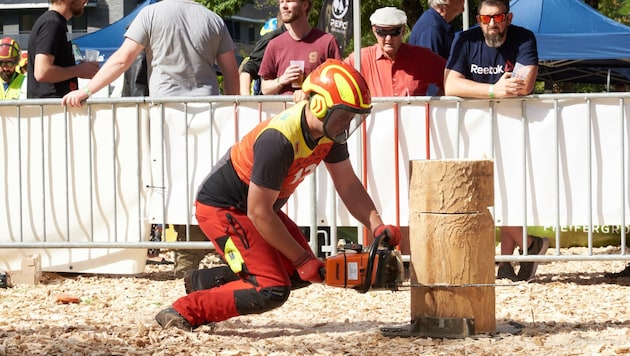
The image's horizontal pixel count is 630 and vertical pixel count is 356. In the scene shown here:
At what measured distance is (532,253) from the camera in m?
8.14

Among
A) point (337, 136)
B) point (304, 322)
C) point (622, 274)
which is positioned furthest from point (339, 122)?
point (622, 274)

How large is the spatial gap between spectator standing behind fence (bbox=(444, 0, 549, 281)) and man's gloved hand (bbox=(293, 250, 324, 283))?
2.89 meters

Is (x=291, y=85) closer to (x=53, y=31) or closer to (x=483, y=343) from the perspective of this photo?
(x=53, y=31)

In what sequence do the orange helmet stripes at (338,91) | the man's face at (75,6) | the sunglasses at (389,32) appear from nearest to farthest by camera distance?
the orange helmet stripes at (338,91) → the sunglasses at (389,32) → the man's face at (75,6)

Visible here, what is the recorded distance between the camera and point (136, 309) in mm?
7062

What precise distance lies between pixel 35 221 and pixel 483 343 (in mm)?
4343

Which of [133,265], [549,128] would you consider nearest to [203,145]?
[133,265]

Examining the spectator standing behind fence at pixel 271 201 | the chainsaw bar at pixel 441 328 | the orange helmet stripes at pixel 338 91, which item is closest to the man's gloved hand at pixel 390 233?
→ the spectator standing behind fence at pixel 271 201

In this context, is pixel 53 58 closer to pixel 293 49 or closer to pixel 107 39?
pixel 293 49

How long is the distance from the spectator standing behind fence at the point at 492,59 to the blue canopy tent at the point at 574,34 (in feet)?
21.1

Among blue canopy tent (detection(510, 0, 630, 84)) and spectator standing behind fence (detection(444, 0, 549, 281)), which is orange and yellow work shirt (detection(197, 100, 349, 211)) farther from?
blue canopy tent (detection(510, 0, 630, 84))

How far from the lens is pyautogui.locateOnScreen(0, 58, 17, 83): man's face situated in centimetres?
1145

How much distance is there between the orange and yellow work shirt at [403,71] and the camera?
8328 millimetres

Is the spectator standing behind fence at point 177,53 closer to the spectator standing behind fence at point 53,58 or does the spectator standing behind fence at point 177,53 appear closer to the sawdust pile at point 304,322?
the spectator standing behind fence at point 53,58
